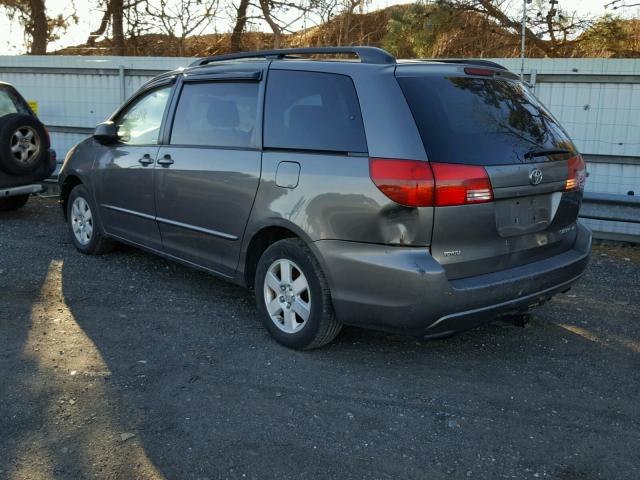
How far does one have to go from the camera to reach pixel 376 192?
3693 millimetres

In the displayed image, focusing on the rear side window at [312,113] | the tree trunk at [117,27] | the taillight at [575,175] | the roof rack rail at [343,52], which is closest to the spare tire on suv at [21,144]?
the roof rack rail at [343,52]

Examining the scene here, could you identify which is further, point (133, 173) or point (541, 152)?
point (133, 173)

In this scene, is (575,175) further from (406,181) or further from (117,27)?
(117,27)

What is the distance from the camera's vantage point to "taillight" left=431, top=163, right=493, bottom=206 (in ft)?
11.8

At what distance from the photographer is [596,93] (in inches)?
327

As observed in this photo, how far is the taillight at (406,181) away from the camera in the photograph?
3578 mm

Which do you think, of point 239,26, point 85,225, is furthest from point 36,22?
point 85,225

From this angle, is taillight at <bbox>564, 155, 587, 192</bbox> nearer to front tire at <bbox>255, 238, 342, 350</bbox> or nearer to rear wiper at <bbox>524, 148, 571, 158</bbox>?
rear wiper at <bbox>524, 148, 571, 158</bbox>

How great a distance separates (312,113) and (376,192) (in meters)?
0.81

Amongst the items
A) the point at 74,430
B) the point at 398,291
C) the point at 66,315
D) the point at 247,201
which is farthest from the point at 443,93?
the point at 66,315

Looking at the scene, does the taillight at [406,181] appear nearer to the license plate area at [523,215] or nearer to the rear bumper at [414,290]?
the rear bumper at [414,290]

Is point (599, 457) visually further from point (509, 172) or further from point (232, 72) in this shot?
point (232, 72)

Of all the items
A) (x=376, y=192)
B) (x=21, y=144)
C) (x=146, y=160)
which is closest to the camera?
(x=376, y=192)

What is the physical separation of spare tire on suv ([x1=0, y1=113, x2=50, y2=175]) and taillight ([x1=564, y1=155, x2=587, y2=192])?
6045mm
